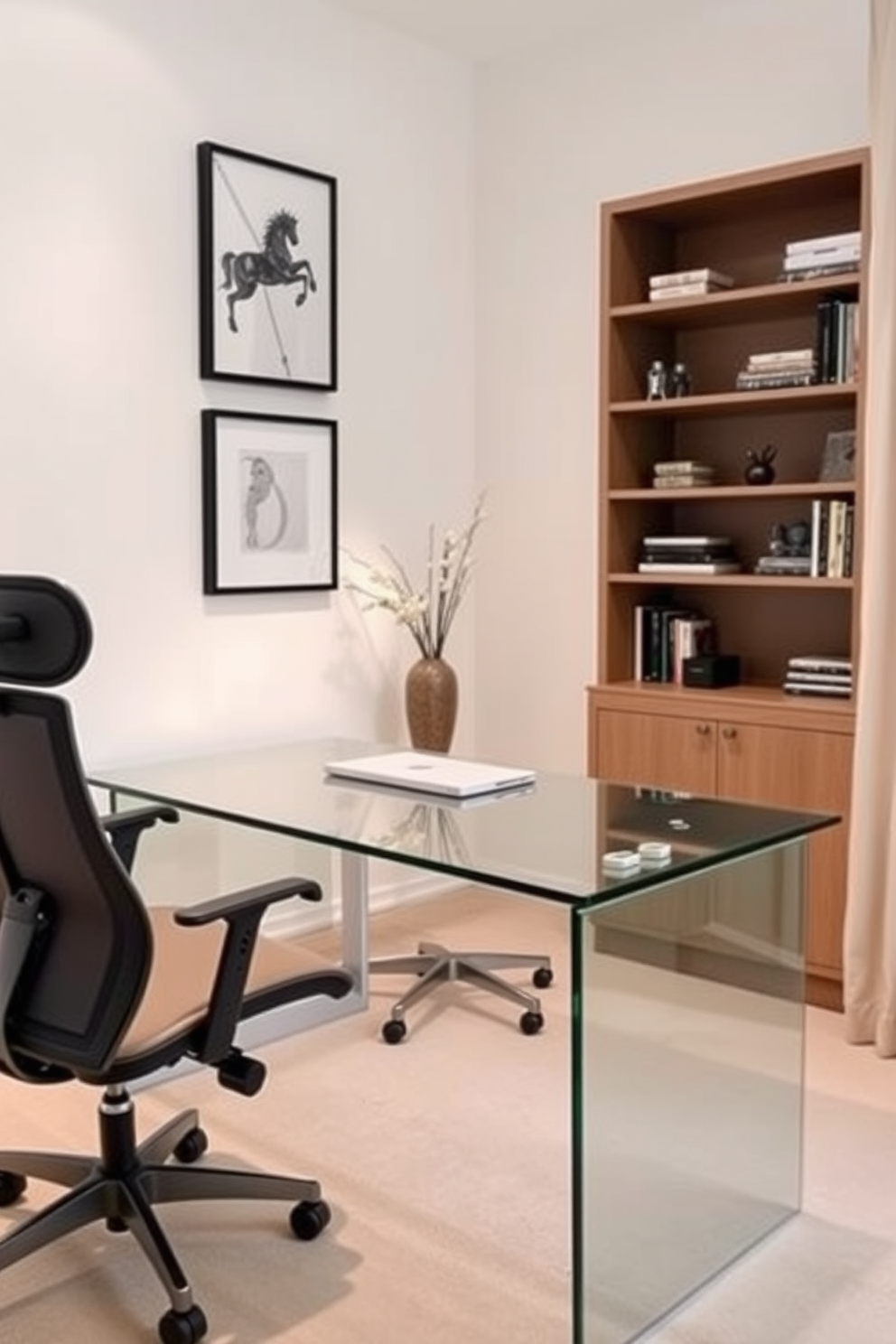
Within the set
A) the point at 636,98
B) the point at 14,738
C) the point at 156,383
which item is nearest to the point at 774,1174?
the point at 14,738

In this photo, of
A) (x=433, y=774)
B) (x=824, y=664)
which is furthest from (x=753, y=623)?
(x=433, y=774)

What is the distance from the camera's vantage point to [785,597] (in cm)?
403

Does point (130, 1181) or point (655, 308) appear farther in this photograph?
point (655, 308)

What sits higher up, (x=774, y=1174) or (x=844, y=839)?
(x=844, y=839)

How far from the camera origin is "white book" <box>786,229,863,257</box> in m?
3.52

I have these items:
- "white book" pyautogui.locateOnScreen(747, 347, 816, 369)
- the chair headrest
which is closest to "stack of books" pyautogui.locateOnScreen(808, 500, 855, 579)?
"white book" pyautogui.locateOnScreen(747, 347, 816, 369)

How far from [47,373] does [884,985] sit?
2.70 metres

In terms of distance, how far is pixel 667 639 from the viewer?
412 cm

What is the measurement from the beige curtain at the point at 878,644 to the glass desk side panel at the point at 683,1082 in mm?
842

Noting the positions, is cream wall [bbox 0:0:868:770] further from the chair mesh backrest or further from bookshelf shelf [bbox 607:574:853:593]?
the chair mesh backrest

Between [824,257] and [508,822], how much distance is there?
2.01 m

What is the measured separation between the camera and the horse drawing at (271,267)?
12.8 feet

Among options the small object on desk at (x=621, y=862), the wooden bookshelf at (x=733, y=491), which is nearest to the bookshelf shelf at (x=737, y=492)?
the wooden bookshelf at (x=733, y=491)

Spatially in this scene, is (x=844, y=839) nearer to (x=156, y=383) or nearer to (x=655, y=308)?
(x=655, y=308)
